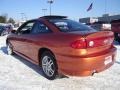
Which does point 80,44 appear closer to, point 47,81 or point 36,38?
point 47,81

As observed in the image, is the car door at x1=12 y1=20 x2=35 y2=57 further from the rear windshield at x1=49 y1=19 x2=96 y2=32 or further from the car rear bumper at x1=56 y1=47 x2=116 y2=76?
the car rear bumper at x1=56 y1=47 x2=116 y2=76

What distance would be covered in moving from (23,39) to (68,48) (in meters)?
2.39

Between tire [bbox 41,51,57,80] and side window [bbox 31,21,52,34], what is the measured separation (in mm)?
552

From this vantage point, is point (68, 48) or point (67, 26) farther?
point (67, 26)

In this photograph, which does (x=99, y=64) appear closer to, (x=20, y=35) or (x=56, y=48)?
(x=56, y=48)

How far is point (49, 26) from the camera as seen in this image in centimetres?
508

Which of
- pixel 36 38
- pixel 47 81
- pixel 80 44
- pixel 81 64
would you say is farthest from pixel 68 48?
pixel 36 38

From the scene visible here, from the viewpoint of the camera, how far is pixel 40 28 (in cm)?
554

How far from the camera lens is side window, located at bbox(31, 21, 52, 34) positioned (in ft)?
17.1

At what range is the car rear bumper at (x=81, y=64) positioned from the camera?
4179mm

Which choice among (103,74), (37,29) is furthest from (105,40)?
(37,29)

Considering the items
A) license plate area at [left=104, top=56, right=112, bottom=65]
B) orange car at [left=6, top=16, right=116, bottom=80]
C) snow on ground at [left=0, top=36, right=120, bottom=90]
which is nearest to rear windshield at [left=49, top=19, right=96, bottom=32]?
orange car at [left=6, top=16, right=116, bottom=80]

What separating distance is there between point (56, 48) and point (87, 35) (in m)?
0.77

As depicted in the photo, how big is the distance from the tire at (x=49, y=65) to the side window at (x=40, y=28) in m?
0.55
